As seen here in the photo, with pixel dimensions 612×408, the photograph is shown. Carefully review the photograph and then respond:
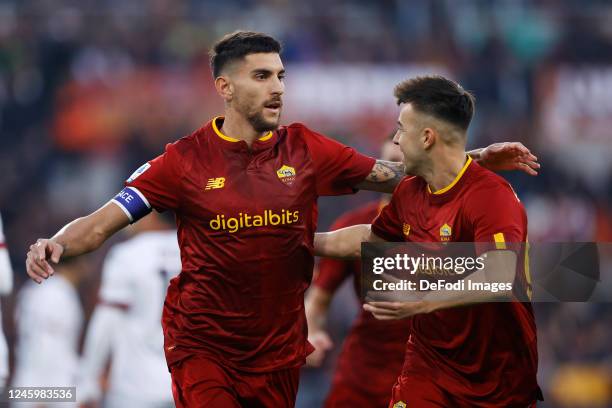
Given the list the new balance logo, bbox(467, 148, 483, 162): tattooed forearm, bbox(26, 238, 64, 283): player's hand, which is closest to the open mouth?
the new balance logo

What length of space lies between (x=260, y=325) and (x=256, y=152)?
0.98m

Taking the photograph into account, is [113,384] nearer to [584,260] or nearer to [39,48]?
[584,260]

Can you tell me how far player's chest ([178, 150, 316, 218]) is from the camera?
635 cm

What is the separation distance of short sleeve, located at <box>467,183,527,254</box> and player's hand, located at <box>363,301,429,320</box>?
0.44 metres

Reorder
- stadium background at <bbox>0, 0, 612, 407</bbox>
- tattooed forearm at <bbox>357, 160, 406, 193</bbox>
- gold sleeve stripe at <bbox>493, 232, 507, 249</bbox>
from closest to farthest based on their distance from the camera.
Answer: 1. gold sleeve stripe at <bbox>493, 232, 507, 249</bbox>
2. tattooed forearm at <bbox>357, 160, 406, 193</bbox>
3. stadium background at <bbox>0, 0, 612, 407</bbox>

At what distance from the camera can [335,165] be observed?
666cm

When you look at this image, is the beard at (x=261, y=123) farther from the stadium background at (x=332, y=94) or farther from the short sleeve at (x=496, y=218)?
the stadium background at (x=332, y=94)

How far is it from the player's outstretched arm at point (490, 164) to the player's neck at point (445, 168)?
377 millimetres

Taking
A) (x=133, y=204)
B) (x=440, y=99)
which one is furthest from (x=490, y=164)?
(x=133, y=204)

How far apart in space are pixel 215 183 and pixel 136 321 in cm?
331

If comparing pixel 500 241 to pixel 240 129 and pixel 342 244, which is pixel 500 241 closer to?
pixel 342 244

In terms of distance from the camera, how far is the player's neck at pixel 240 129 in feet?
21.6

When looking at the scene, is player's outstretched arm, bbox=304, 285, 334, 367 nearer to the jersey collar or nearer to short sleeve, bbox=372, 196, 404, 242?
short sleeve, bbox=372, 196, 404, 242

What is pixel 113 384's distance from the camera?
9.72 meters
